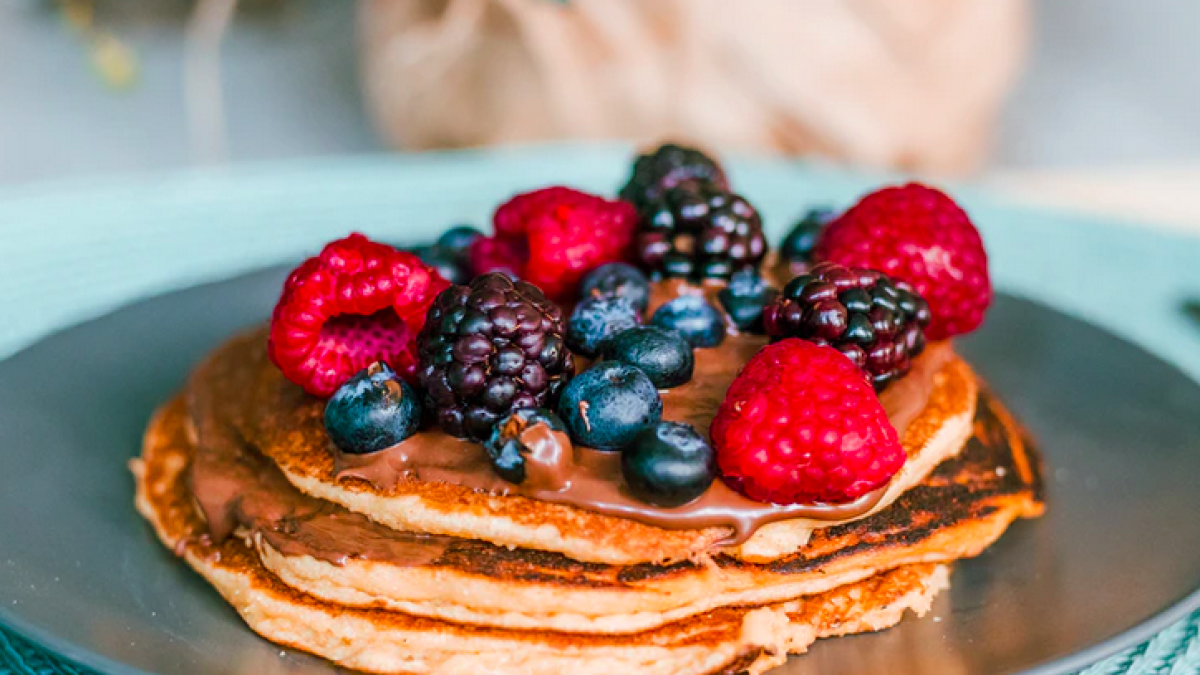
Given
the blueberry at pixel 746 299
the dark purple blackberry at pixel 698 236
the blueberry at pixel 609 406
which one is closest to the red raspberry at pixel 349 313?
the blueberry at pixel 609 406

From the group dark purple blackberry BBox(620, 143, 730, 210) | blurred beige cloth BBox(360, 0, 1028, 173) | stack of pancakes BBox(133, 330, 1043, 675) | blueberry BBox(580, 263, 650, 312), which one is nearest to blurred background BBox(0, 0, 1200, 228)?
blurred beige cloth BBox(360, 0, 1028, 173)

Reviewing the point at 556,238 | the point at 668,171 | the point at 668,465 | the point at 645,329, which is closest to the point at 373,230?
the point at 668,171

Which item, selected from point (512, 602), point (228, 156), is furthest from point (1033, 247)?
point (228, 156)

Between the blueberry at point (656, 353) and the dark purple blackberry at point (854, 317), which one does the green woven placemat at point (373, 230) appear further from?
the blueberry at point (656, 353)

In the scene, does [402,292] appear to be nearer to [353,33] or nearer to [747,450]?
[747,450]

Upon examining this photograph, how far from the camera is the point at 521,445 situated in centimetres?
178

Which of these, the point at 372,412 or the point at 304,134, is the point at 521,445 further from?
the point at 304,134

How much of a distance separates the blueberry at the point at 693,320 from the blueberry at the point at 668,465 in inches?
16.1

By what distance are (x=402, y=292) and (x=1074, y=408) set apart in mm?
1691

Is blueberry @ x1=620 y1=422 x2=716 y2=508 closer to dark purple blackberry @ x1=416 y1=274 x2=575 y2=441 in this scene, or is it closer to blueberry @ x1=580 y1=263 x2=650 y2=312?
dark purple blackberry @ x1=416 y1=274 x2=575 y2=441

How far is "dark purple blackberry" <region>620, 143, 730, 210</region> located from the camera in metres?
2.53

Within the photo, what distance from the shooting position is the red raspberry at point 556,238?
229cm

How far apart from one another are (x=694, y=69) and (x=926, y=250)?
3.13 metres

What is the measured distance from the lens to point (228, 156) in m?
5.62
